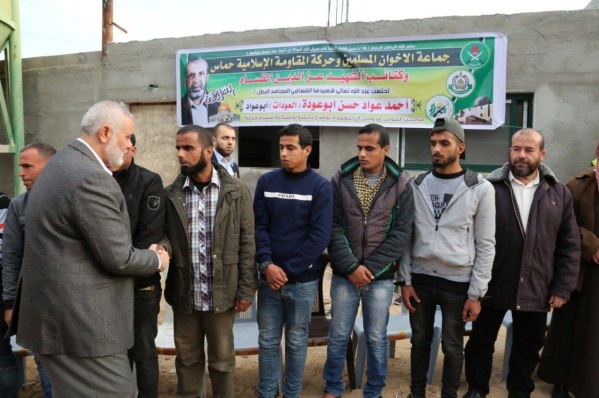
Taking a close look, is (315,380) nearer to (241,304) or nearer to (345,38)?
(241,304)

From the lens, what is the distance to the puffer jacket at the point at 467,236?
302 centimetres

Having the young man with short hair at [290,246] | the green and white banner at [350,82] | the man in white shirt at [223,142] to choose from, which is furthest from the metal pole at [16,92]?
the young man with short hair at [290,246]

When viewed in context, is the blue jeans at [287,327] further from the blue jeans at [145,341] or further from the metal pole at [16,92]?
the metal pole at [16,92]

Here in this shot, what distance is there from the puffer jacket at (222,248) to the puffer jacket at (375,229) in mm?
585

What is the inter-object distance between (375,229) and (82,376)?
1.84 metres

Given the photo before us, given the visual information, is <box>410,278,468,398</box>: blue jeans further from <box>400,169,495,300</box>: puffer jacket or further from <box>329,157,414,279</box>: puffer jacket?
<box>329,157,414,279</box>: puffer jacket

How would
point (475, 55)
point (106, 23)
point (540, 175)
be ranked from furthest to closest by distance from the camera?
point (106, 23), point (475, 55), point (540, 175)

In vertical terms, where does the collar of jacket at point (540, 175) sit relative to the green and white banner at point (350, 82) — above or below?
below

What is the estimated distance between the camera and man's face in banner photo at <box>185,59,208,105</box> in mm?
7777

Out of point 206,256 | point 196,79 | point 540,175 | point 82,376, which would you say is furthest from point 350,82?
point 82,376

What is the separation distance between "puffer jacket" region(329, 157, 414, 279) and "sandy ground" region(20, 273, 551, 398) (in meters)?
1.10

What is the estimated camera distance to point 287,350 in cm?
316

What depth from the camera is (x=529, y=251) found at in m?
3.13

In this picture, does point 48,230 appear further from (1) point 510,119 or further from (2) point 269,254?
(1) point 510,119
